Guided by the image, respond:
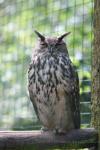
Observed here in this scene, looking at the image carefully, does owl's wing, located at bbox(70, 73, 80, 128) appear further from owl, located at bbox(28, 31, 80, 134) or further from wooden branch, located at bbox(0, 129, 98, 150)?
wooden branch, located at bbox(0, 129, 98, 150)

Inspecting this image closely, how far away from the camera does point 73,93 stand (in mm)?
4945

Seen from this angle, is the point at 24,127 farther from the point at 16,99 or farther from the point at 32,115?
the point at 16,99

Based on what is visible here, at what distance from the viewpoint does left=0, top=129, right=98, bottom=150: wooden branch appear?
429 cm

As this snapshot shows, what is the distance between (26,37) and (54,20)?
39 cm

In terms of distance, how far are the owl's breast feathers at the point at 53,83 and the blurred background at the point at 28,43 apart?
1.37m

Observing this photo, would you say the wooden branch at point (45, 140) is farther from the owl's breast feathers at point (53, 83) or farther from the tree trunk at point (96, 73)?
the owl's breast feathers at point (53, 83)

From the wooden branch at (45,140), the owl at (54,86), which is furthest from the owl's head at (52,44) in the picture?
the wooden branch at (45,140)

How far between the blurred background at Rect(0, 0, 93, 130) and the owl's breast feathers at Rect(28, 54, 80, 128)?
1373 mm

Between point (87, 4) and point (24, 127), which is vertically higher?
point (87, 4)

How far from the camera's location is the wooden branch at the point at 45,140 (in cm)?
429

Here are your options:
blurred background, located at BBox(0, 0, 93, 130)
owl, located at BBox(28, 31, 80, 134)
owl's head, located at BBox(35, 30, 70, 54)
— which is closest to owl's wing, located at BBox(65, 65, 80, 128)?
owl, located at BBox(28, 31, 80, 134)

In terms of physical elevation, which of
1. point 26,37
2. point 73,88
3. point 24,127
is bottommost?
point 24,127

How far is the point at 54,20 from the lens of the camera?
749cm

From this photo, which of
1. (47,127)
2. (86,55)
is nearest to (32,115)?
(86,55)
